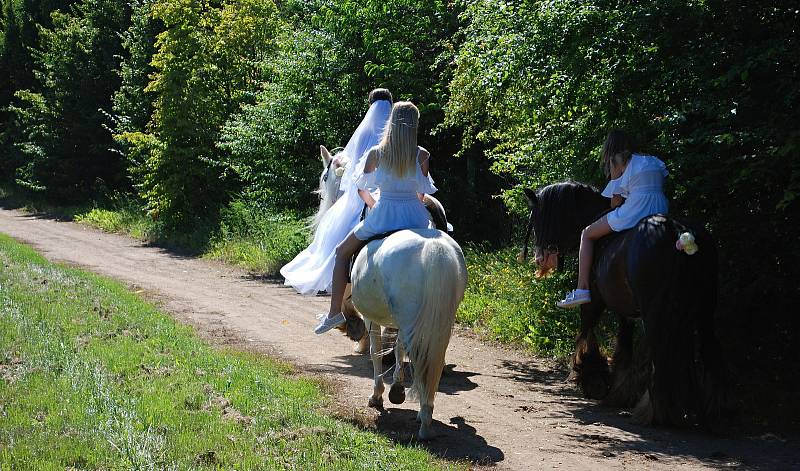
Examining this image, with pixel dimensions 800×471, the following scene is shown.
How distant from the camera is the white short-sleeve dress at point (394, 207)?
7.42 m

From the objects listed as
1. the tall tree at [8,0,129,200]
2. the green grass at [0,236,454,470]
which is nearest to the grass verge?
the green grass at [0,236,454,470]

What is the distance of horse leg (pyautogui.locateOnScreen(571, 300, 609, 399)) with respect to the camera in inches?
339

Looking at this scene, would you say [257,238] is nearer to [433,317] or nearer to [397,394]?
[397,394]

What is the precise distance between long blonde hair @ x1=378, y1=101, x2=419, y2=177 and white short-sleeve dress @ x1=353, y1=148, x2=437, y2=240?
0.08 m

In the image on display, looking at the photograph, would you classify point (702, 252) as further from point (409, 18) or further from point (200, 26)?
point (200, 26)

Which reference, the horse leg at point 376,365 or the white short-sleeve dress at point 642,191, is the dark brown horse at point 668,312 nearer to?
the white short-sleeve dress at point 642,191

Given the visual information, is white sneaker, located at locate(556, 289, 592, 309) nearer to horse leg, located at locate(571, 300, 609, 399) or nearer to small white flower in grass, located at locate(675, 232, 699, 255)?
horse leg, located at locate(571, 300, 609, 399)

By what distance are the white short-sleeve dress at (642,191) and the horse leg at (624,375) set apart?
1.17 metres

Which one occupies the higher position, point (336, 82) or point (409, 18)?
point (409, 18)

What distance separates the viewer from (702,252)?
7.13 m

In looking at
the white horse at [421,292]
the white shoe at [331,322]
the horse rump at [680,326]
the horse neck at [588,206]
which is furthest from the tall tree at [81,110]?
the horse rump at [680,326]

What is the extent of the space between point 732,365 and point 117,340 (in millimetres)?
6961

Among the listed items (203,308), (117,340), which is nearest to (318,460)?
(117,340)

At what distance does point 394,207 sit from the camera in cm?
746
